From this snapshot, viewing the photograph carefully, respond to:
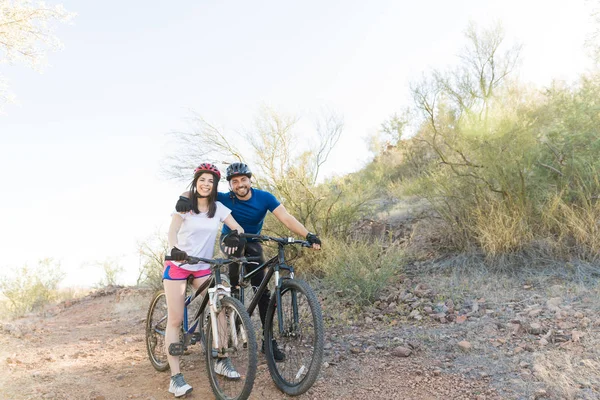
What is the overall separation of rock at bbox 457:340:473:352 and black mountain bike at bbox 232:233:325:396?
1.74 meters

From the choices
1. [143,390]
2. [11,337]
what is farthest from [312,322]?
[11,337]

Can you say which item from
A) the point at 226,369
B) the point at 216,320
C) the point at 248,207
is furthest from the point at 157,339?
the point at 248,207

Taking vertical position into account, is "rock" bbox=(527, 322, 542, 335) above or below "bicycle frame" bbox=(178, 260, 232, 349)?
below

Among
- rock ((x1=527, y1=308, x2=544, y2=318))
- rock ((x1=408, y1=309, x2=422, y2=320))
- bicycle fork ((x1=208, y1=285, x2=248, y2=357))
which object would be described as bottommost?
rock ((x1=527, y1=308, x2=544, y2=318))

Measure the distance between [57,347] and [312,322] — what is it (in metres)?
4.38

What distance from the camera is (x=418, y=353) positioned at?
4609 millimetres

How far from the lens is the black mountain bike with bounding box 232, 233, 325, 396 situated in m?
3.55

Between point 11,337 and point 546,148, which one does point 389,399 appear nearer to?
point 11,337

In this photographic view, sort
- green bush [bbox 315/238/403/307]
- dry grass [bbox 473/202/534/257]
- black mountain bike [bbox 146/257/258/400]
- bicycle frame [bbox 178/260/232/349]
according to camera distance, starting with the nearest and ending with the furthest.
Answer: black mountain bike [bbox 146/257/258/400] → bicycle frame [bbox 178/260/232/349] → green bush [bbox 315/238/403/307] → dry grass [bbox 473/202/534/257]

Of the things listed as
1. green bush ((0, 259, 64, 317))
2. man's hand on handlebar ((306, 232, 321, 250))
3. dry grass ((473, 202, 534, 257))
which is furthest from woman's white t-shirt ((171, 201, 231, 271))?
green bush ((0, 259, 64, 317))

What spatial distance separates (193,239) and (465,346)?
9.39 feet

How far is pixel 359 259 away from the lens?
283 inches

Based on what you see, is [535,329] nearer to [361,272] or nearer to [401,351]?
[401,351]

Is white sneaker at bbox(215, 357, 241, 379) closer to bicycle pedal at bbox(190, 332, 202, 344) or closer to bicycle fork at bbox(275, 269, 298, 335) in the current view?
bicycle pedal at bbox(190, 332, 202, 344)
